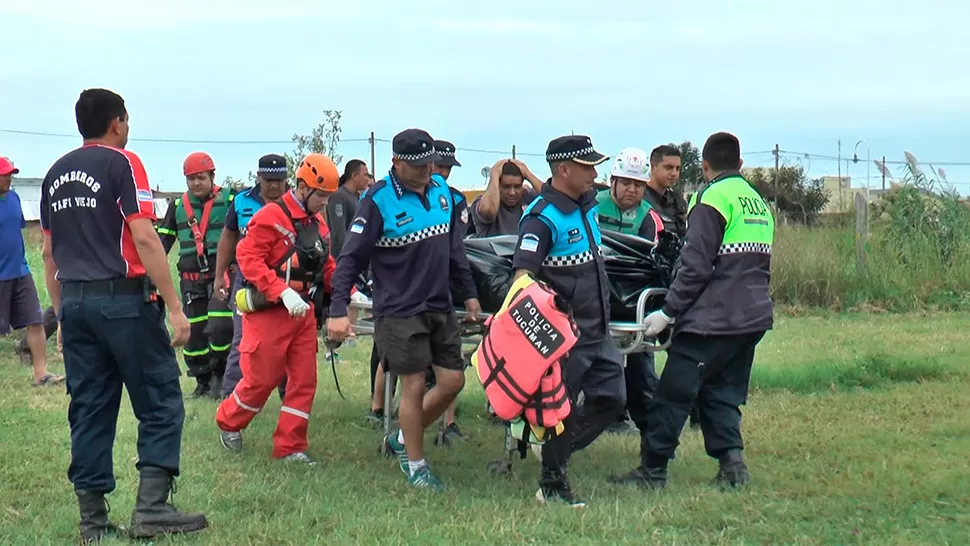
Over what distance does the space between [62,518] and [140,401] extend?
0.86 metres

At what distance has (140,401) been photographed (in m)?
5.18

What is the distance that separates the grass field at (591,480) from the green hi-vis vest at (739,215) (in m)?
1.34

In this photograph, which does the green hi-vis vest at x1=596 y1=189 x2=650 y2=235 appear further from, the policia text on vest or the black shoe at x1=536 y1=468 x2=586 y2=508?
the policia text on vest

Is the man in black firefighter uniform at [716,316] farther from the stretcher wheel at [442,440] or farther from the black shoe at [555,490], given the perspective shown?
the stretcher wheel at [442,440]

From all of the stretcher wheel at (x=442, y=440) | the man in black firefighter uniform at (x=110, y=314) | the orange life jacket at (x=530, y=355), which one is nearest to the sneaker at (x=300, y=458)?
the stretcher wheel at (x=442, y=440)

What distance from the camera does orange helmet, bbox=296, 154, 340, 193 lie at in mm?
6664

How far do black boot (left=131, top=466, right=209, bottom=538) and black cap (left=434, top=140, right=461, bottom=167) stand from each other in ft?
10.7

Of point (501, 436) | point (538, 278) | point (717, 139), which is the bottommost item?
point (501, 436)

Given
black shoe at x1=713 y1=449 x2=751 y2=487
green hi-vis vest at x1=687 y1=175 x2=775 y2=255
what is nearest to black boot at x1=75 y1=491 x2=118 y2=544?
black shoe at x1=713 y1=449 x2=751 y2=487

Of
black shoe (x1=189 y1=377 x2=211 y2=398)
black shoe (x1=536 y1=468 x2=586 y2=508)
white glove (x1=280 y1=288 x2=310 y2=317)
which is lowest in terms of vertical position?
black shoe (x1=189 y1=377 x2=211 y2=398)

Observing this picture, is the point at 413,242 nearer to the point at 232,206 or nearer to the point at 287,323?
the point at 287,323

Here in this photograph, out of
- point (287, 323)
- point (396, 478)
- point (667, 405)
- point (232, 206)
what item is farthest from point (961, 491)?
point (232, 206)

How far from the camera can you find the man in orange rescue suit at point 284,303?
6711 mm

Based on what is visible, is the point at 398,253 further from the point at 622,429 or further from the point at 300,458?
A: the point at 622,429
